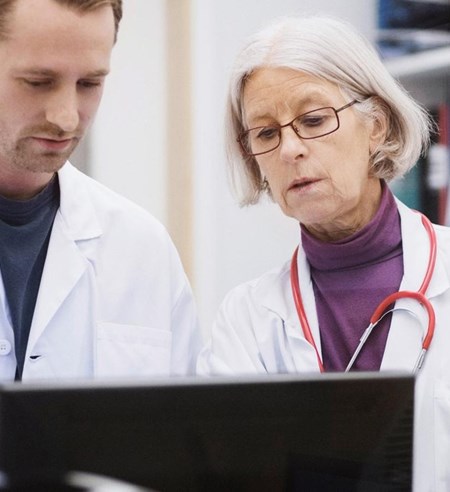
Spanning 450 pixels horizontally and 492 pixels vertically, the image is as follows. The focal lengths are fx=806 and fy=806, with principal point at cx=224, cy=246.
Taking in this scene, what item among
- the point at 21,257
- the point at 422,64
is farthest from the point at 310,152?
the point at 422,64

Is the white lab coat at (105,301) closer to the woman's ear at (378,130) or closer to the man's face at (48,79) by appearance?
the man's face at (48,79)

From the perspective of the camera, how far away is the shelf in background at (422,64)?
2.04 metres

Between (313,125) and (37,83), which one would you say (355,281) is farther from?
(37,83)

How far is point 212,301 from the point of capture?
2.25m

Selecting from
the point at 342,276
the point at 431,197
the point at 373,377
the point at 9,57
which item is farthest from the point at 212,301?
the point at 373,377

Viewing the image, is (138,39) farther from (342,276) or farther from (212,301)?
(342,276)

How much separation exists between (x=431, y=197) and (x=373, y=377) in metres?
1.47

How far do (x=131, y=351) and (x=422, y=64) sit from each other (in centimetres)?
117

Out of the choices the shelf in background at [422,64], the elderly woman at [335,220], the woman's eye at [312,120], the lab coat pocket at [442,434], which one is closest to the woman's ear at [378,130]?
the elderly woman at [335,220]

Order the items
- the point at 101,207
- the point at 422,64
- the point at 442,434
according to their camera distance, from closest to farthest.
A: 1. the point at 442,434
2. the point at 101,207
3. the point at 422,64

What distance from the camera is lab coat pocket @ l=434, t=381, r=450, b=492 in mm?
1092

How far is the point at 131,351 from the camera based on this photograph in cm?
136

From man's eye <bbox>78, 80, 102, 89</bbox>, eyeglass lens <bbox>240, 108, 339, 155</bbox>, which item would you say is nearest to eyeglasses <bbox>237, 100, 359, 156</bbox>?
eyeglass lens <bbox>240, 108, 339, 155</bbox>

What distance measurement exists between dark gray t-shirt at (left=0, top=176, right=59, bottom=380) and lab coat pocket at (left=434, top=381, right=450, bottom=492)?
0.64m
